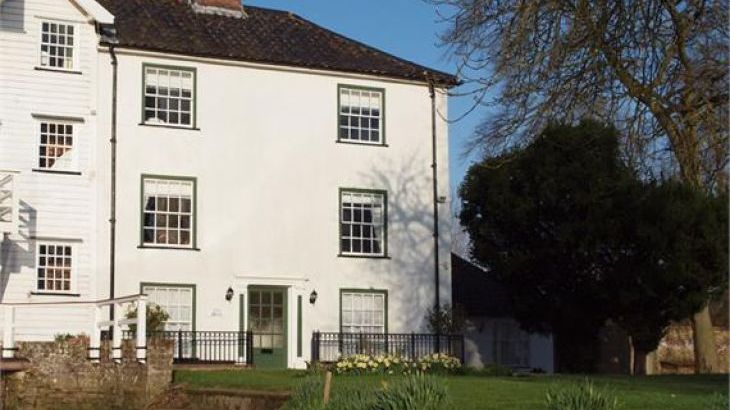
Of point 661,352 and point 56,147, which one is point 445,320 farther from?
point 56,147

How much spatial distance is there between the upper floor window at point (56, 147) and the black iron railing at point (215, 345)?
203 inches

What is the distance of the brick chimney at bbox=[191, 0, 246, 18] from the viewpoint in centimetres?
3744

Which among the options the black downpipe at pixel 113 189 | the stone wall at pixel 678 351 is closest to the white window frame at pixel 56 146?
the black downpipe at pixel 113 189

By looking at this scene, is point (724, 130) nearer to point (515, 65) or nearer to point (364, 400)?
point (515, 65)

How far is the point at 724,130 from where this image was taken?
733 inches

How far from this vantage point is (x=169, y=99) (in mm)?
34344

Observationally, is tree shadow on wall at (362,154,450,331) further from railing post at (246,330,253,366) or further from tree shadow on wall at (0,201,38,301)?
tree shadow on wall at (0,201,38,301)

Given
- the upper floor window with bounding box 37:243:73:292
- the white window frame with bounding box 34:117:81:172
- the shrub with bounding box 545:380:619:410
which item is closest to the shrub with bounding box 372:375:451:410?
the shrub with bounding box 545:380:619:410

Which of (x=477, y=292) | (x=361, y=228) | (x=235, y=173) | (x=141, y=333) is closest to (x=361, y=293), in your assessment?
(x=361, y=228)

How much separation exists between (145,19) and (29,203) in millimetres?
6396

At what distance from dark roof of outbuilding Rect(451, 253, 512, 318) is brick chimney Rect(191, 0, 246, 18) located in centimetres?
1090

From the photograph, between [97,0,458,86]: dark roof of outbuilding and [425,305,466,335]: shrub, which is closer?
[97,0,458,86]: dark roof of outbuilding

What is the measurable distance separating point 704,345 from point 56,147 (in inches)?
738

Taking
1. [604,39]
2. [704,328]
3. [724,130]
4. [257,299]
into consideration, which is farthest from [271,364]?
[604,39]
